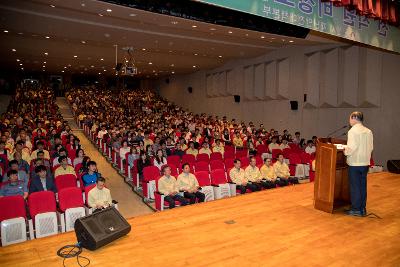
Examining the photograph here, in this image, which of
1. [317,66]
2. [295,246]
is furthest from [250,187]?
[317,66]

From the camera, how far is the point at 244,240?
3.34 metres

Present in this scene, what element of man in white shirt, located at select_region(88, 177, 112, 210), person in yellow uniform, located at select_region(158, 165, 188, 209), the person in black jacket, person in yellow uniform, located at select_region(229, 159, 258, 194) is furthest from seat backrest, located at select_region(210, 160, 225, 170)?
the person in black jacket

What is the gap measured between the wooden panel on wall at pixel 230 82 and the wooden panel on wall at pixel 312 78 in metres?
5.70

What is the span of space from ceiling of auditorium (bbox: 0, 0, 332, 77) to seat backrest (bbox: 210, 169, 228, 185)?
470cm

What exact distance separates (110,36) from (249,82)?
8.05m

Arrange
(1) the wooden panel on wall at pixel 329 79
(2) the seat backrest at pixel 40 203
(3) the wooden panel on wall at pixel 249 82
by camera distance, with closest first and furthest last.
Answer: (2) the seat backrest at pixel 40 203
(1) the wooden panel on wall at pixel 329 79
(3) the wooden panel on wall at pixel 249 82

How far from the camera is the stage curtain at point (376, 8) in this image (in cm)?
518

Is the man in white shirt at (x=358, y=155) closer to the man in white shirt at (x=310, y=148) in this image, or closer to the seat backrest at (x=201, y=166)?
the seat backrest at (x=201, y=166)

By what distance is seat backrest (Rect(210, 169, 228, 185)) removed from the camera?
6789 millimetres

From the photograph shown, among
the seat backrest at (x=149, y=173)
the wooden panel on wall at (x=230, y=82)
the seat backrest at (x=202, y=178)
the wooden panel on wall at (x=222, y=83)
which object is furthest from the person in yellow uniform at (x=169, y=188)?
the wooden panel on wall at (x=222, y=83)

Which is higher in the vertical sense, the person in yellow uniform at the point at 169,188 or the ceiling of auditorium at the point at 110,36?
the ceiling of auditorium at the point at 110,36

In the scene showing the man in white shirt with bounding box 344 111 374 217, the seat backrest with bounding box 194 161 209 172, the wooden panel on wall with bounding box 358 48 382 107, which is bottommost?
the seat backrest with bounding box 194 161 209 172

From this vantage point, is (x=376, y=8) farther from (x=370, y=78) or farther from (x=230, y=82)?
(x=230, y=82)

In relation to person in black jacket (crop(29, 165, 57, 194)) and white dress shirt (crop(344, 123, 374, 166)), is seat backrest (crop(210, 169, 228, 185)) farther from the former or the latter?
white dress shirt (crop(344, 123, 374, 166))
